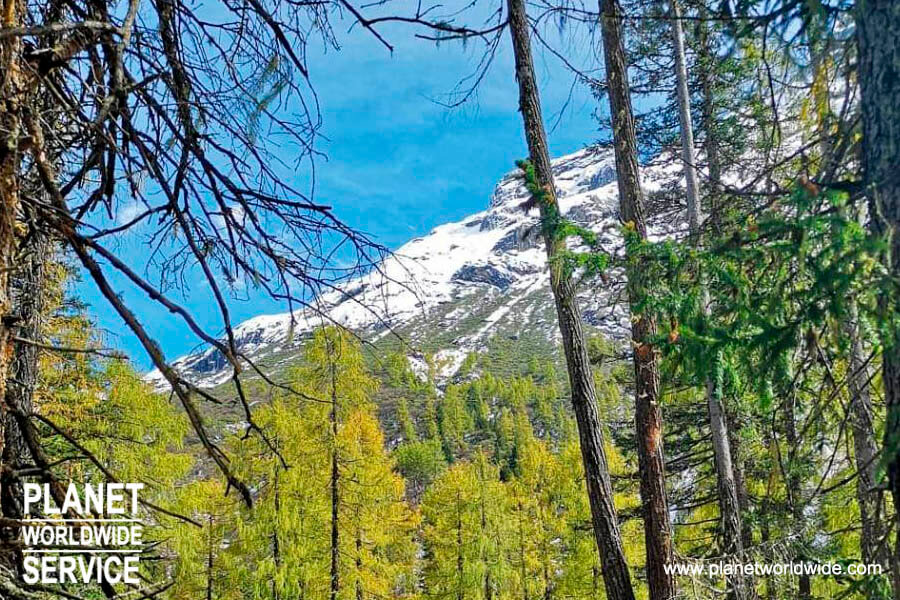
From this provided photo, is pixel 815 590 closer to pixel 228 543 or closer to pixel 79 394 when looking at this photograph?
pixel 228 543

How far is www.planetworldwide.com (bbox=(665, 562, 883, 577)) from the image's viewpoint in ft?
14.0

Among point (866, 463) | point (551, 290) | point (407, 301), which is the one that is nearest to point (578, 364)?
point (551, 290)

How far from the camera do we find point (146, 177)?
1829mm

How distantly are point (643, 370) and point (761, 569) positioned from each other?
265cm

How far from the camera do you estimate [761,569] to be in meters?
5.65

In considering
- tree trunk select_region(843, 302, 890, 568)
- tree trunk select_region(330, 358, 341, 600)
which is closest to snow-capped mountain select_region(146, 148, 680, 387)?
tree trunk select_region(843, 302, 890, 568)

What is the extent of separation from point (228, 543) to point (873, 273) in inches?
545

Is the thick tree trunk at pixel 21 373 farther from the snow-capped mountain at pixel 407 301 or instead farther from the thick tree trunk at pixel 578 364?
the thick tree trunk at pixel 578 364

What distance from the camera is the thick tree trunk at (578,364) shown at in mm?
3945

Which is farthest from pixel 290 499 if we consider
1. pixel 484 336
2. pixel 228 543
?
pixel 484 336

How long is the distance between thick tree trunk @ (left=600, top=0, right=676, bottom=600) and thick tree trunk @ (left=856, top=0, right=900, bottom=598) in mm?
2021

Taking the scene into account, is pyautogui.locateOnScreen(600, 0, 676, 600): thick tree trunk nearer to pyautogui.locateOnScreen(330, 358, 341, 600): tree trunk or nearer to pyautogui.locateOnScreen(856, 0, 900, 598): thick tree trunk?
pyautogui.locateOnScreen(856, 0, 900, 598): thick tree trunk

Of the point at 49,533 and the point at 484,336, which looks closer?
the point at 49,533

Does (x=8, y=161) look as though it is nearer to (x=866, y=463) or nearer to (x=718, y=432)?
(x=866, y=463)
